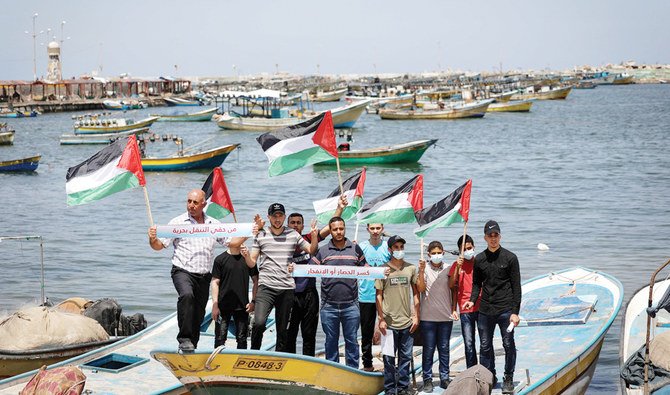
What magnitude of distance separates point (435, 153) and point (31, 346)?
45.8 m

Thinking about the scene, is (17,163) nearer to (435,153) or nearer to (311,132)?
→ (435,153)

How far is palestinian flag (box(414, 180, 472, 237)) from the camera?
11.7 metres

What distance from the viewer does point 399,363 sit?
35.8ft

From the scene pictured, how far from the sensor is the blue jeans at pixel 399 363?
A: 10.8 m

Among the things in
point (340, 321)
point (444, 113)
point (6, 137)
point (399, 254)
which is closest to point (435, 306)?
point (399, 254)

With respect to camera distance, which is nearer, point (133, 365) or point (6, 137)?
point (133, 365)

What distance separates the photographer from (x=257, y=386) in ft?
33.8

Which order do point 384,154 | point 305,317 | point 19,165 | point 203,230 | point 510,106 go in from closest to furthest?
point 203,230, point 305,317, point 384,154, point 19,165, point 510,106

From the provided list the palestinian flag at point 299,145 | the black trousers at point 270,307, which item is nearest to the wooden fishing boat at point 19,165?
the palestinian flag at point 299,145

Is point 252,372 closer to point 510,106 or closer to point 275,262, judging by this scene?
point 275,262

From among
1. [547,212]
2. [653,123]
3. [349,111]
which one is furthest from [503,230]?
[653,123]

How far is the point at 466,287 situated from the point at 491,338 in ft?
2.05

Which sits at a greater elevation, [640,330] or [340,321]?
[340,321]

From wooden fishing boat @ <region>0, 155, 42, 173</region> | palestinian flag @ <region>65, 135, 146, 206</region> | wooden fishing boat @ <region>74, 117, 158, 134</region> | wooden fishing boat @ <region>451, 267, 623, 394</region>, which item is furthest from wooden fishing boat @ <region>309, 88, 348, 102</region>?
palestinian flag @ <region>65, 135, 146, 206</region>
